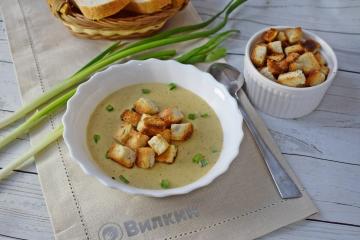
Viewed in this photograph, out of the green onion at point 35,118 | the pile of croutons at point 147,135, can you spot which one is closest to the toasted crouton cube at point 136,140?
the pile of croutons at point 147,135

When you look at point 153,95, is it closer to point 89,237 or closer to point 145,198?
point 145,198

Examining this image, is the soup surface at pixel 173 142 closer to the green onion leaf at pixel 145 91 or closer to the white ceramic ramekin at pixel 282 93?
the green onion leaf at pixel 145 91

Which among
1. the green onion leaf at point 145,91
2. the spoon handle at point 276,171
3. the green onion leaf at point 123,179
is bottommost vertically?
the spoon handle at point 276,171

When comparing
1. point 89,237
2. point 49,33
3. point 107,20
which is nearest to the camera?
point 89,237

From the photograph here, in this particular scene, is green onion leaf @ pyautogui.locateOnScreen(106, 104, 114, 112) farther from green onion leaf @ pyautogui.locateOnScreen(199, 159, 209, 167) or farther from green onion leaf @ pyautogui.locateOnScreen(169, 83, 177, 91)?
green onion leaf @ pyautogui.locateOnScreen(199, 159, 209, 167)

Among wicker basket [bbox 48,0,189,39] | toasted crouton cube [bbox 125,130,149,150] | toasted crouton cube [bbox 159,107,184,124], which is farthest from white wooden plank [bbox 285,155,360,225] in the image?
wicker basket [bbox 48,0,189,39]

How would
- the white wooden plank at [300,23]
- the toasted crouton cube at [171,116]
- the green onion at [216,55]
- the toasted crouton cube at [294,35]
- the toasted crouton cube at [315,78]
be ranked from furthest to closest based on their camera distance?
the white wooden plank at [300,23] < the green onion at [216,55] < the toasted crouton cube at [294,35] < the toasted crouton cube at [315,78] < the toasted crouton cube at [171,116]

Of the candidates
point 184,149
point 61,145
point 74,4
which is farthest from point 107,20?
point 184,149
